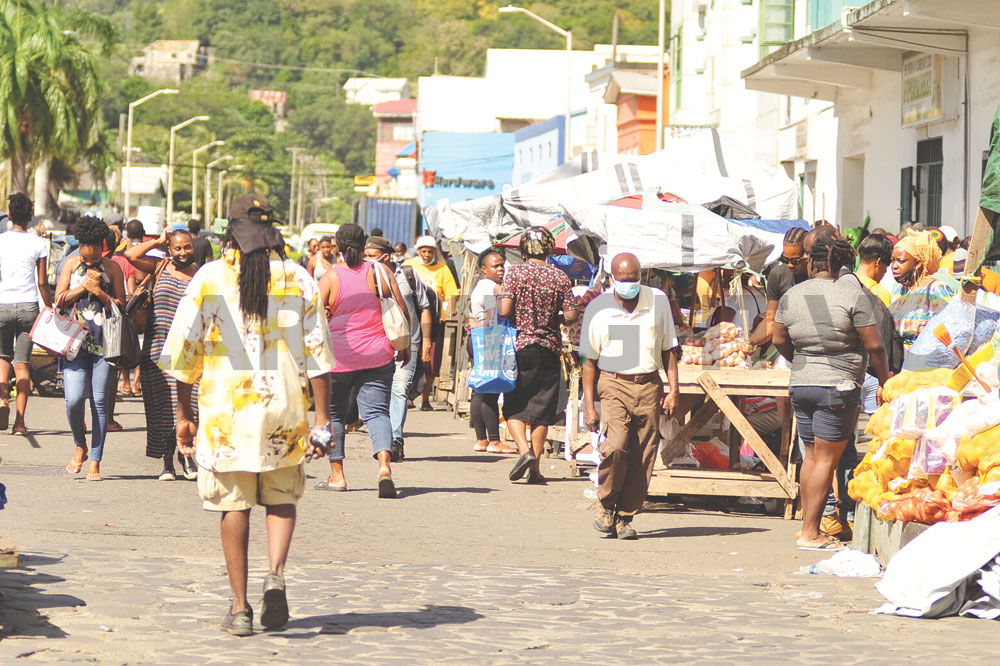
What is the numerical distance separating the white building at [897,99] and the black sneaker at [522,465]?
7509 mm

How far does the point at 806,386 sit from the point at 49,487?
5160mm

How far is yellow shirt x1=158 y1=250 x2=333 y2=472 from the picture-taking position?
6.13m

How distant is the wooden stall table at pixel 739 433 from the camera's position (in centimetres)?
976

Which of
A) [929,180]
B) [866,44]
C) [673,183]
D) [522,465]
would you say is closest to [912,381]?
[522,465]

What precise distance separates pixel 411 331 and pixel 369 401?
8.88 ft

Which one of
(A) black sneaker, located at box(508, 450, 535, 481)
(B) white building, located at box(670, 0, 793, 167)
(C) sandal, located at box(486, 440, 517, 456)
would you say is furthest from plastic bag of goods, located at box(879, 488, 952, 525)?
(B) white building, located at box(670, 0, 793, 167)

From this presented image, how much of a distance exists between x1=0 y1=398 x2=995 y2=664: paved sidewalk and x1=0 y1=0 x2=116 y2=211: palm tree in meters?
26.0

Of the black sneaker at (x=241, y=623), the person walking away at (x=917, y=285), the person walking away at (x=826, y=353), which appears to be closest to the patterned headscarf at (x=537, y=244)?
the person walking away at (x=917, y=285)

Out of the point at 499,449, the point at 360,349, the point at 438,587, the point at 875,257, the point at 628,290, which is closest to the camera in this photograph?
the point at 438,587

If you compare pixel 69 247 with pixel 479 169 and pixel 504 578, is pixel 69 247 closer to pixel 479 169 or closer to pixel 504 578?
pixel 504 578

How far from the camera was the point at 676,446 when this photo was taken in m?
10.3

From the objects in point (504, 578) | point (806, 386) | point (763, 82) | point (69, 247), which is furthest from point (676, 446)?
point (763, 82)

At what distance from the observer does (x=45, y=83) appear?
116 feet

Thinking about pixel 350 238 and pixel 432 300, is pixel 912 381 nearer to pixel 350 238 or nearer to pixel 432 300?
pixel 350 238
